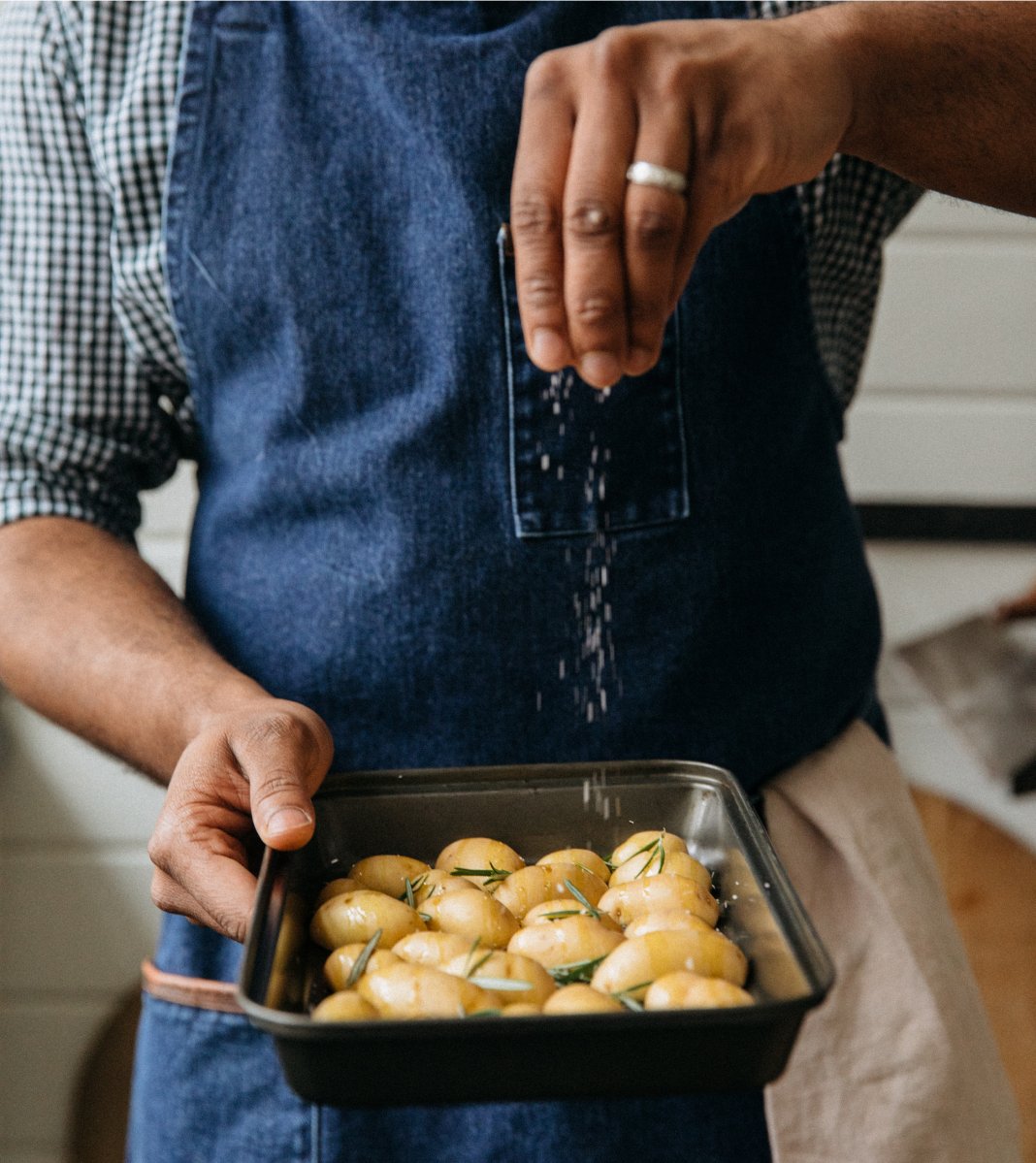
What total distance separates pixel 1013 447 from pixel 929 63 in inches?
36.4

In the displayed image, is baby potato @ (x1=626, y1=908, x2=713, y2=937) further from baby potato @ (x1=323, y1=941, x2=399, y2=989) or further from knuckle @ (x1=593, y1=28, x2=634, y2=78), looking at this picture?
knuckle @ (x1=593, y1=28, x2=634, y2=78)

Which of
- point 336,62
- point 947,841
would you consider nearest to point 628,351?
point 336,62

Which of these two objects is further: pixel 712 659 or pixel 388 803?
pixel 712 659

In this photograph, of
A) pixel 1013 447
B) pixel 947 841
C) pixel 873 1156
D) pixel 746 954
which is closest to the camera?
pixel 746 954

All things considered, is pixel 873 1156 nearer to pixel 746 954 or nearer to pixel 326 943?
pixel 746 954

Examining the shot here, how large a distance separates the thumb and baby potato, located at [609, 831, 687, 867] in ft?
0.54

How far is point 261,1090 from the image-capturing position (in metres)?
0.83

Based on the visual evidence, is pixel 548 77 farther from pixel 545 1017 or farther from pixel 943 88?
pixel 545 1017

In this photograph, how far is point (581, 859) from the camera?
0.64 metres

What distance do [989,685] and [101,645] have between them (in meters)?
1.06

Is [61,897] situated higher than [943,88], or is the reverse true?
[943,88]

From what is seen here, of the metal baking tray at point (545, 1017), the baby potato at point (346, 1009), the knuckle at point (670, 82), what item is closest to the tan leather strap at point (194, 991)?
the metal baking tray at point (545, 1017)

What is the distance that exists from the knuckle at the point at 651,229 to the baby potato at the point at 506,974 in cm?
32

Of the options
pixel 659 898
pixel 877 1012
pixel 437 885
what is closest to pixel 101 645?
pixel 437 885
